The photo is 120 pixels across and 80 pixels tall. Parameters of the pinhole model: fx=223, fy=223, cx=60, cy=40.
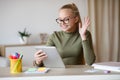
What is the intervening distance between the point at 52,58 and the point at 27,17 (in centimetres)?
295

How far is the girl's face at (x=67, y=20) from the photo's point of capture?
1804mm

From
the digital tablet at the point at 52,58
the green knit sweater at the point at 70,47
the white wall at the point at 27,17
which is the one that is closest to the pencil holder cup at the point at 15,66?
the digital tablet at the point at 52,58

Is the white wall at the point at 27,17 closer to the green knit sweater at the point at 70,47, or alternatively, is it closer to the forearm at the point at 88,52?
the green knit sweater at the point at 70,47

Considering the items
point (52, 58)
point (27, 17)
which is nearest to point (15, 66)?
point (52, 58)

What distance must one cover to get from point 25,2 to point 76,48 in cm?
275

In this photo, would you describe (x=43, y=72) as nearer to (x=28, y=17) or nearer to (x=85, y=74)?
(x=85, y=74)

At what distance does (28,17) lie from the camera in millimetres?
4379

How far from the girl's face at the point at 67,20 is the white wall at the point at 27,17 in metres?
2.58

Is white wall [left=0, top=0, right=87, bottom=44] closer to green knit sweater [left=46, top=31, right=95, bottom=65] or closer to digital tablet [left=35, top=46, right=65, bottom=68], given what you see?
green knit sweater [left=46, top=31, right=95, bottom=65]

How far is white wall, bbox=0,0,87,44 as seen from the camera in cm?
432

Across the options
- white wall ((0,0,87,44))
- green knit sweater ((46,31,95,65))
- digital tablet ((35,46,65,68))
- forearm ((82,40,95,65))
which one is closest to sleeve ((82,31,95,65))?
forearm ((82,40,95,65))

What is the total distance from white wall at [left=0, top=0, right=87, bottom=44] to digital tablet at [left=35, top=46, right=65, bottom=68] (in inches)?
112

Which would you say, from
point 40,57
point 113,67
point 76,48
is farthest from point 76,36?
point 113,67

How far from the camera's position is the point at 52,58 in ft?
5.08
